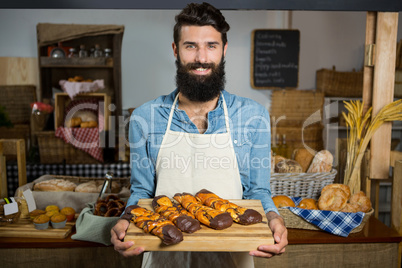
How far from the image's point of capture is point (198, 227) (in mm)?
1265

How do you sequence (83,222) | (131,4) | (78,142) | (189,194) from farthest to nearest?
(78,142)
(83,222)
(131,4)
(189,194)

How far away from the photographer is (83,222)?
A: 1.91 metres

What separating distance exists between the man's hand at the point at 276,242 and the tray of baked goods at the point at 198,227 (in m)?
0.02

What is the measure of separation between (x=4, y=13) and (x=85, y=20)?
42.4 inches

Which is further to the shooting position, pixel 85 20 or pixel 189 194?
pixel 85 20

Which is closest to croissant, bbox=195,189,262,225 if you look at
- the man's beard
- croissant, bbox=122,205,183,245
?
croissant, bbox=122,205,183,245

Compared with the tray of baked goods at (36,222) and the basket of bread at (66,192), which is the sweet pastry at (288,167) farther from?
the tray of baked goods at (36,222)

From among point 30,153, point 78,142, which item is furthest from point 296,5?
point 30,153

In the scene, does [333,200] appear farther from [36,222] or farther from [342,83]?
[342,83]

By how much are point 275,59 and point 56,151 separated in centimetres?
312

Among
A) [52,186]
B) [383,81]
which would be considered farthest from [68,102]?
[383,81]

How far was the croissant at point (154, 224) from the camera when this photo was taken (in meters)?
1.18

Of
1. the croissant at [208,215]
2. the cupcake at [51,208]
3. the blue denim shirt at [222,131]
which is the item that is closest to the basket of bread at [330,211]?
the blue denim shirt at [222,131]

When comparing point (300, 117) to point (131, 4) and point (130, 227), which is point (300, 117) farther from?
point (130, 227)
